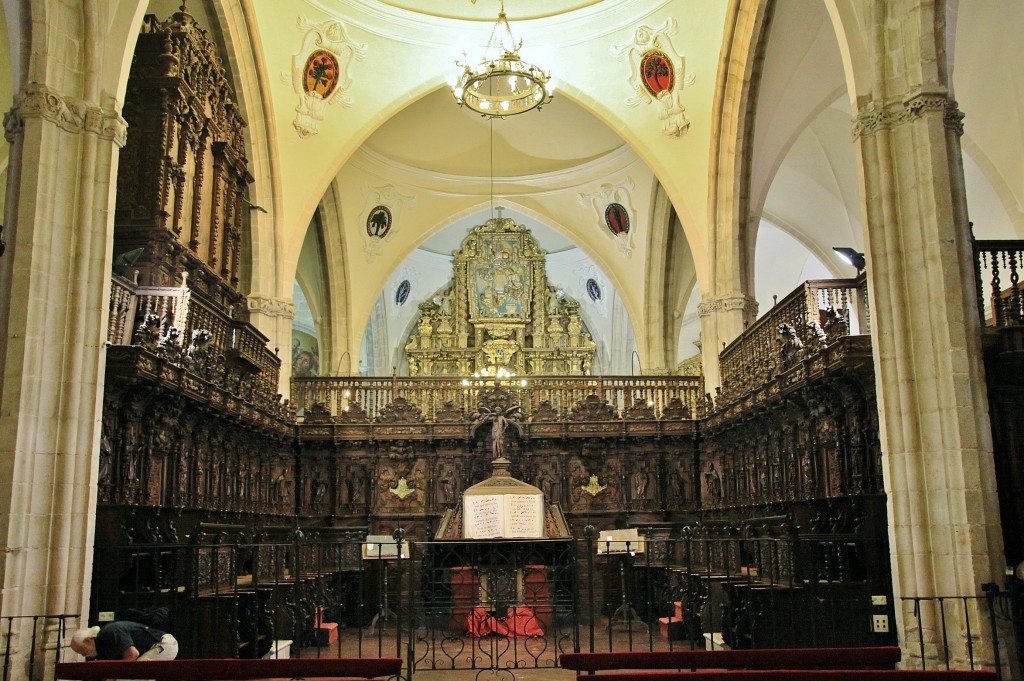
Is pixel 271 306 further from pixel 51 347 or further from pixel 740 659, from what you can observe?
pixel 740 659

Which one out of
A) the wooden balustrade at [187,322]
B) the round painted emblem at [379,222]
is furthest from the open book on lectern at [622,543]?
the round painted emblem at [379,222]

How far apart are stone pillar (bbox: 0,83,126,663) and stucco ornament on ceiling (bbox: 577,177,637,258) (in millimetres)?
16501

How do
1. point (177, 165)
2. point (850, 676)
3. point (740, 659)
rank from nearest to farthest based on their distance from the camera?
point (850, 676) < point (740, 659) < point (177, 165)

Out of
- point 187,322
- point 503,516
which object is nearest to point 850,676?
point 187,322

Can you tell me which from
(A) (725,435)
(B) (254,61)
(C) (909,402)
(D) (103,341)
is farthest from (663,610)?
(B) (254,61)

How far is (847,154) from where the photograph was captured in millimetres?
19188

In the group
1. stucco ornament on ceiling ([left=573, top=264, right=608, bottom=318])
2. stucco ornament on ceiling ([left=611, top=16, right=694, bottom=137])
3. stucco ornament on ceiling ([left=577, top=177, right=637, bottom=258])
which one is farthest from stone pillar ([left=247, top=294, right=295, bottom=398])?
stucco ornament on ceiling ([left=573, top=264, right=608, bottom=318])

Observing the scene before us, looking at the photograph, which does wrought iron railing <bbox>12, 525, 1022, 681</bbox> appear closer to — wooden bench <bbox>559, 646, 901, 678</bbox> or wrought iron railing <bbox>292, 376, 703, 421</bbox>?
wooden bench <bbox>559, 646, 901, 678</bbox>

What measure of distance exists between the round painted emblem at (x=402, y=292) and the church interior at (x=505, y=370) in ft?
18.3

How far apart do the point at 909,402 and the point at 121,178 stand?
941 cm

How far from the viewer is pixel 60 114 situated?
880 centimetres

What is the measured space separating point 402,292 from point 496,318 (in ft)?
11.1

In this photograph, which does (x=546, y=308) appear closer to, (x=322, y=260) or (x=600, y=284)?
(x=600, y=284)

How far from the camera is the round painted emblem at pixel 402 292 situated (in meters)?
30.7
